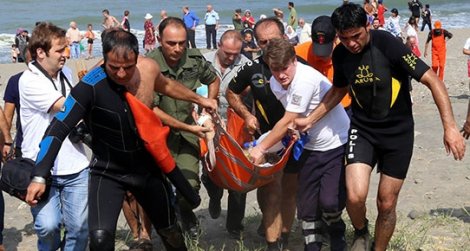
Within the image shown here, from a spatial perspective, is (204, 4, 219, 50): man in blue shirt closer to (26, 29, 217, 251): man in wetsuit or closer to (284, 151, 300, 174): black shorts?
(284, 151, 300, 174): black shorts

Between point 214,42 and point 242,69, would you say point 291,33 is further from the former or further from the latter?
point 242,69

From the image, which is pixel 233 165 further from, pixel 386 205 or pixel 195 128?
pixel 386 205

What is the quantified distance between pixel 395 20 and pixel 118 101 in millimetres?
15980

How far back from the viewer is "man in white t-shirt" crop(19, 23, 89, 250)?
5.28m

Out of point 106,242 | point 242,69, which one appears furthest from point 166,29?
point 106,242

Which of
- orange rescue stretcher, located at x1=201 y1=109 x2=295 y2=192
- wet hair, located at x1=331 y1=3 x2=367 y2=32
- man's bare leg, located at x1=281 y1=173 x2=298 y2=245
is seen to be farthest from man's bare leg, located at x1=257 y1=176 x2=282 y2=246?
wet hair, located at x1=331 y1=3 x2=367 y2=32

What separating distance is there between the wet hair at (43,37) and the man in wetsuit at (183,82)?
1162 mm

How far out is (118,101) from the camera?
486 centimetres

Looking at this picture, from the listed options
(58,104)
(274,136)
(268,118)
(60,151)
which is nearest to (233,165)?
(274,136)

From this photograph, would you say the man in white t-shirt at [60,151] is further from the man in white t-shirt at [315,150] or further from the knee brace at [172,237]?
the man in white t-shirt at [315,150]

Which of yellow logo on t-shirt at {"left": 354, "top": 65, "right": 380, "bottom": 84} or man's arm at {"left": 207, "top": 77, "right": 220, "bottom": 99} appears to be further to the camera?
man's arm at {"left": 207, "top": 77, "right": 220, "bottom": 99}

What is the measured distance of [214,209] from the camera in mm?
7379

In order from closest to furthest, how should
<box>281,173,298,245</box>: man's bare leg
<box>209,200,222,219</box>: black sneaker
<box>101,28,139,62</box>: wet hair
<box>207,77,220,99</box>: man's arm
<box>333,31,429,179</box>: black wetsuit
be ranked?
→ <box>101,28,139,62</box>: wet hair → <box>333,31,429,179</box>: black wetsuit → <box>281,173,298,245</box>: man's bare leg → <box>207,77,220,99</box>: man's arm → <box>209,200,222,219</box>: black sneaker

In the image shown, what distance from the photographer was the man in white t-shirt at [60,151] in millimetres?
5277
